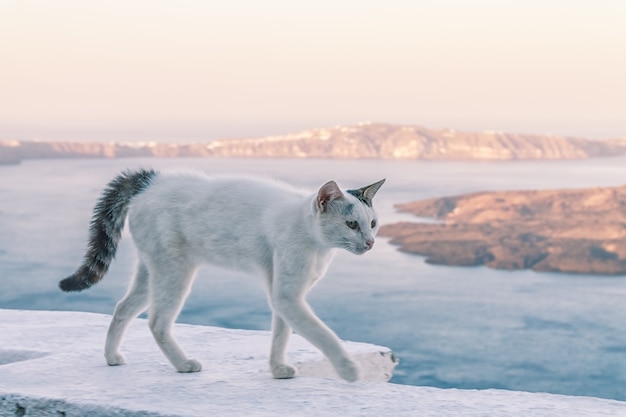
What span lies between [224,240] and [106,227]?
2.61 feet

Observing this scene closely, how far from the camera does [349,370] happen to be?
4.03 m

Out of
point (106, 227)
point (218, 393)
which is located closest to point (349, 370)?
point (218, 393)

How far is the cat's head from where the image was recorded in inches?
150

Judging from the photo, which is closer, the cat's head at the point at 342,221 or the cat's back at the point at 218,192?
the cat's head at the point at 342,221

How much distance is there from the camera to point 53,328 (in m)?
5.99

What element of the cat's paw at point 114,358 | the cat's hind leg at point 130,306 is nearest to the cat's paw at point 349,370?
the cat's hind leg at point 130,306

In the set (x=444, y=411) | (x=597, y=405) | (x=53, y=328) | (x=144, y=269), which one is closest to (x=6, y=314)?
(x=53, y=328)

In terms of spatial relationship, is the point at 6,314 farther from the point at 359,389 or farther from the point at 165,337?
the point at 359,389

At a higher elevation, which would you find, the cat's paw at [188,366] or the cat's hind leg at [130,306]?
the cat's hind leg at [130,306]

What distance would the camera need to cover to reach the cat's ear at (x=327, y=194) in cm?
379

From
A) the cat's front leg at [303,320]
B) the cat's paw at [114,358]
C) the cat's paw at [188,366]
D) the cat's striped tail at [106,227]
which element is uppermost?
the cat's striped tail at [106,227]

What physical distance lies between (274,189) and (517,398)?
175cm

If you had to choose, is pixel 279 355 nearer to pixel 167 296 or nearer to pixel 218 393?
pixel 218 393

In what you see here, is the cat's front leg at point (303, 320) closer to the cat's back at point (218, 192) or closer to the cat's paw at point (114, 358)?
the cat's back at point (218, 192)
